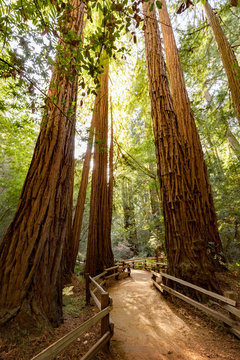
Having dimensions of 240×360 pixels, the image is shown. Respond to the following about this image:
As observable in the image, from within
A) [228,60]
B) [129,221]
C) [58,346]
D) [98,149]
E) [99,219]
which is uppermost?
[228,60]

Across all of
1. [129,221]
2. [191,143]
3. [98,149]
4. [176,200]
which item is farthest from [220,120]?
[129,221]

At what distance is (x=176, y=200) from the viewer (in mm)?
4883

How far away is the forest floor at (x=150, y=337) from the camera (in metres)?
2.59

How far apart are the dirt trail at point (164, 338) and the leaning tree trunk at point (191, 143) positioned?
222 cm

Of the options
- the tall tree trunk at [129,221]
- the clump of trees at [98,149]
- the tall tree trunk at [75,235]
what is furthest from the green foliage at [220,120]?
the tall tree trunk at [129,221]

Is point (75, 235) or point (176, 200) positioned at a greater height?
point (176, 200)

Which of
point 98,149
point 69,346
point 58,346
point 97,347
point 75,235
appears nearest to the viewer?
point 58,346

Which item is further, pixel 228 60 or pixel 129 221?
pixel 129 221

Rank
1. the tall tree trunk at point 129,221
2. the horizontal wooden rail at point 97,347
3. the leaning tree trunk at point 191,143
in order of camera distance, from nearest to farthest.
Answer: the horizontal wooden rail at point 97,347 → the leaning tree trunk at point 191,143 → the tall tree trunk at point 129,221

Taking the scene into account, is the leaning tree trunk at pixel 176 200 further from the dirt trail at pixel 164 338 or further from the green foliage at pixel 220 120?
the green foliage at pixel 220 120

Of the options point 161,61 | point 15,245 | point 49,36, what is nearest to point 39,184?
point 15,245

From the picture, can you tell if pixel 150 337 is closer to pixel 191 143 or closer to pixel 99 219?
pixel 99 219

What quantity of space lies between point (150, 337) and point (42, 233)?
265cm

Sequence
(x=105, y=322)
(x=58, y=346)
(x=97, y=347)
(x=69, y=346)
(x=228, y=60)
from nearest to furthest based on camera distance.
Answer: (x=58, y=346), (x=97, y=347), (x=69, y=346), (x=105, y=322), (x=228, y=60)
